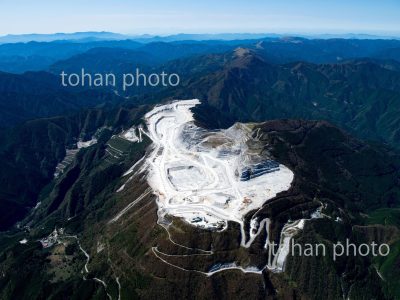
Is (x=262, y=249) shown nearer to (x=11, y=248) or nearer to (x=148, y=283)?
(x=148, y=283)

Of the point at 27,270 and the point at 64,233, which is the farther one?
the point at 64,233

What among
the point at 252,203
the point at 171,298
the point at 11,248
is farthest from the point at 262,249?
the point at 11,248

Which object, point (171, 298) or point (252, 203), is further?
point (252, 203)

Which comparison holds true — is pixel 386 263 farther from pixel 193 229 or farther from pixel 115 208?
pixel 115 208

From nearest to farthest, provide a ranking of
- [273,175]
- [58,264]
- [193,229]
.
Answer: [193,229] → [58,264] → [273,175]

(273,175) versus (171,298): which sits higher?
(273,175)

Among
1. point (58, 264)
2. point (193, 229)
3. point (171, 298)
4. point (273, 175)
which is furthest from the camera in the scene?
point (273, 175)

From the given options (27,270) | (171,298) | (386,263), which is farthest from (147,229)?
(386,263)

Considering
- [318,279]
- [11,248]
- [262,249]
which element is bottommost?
[11,248]

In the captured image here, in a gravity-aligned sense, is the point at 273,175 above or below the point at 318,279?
above
